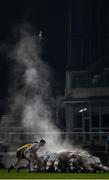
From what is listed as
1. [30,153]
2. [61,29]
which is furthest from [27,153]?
[61,29]

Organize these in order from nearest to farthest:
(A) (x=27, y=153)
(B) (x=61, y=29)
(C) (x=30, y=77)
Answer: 1. (A) (x=27, y=153)
2. (B) (x=61, y=29)
3. (C) (x=30, y=77)

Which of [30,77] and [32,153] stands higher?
[30,77]

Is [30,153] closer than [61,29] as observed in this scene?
Yes

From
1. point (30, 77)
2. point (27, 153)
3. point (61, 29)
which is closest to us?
point (27, 153)

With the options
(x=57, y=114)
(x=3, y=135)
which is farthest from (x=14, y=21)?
(x=3, y=135)

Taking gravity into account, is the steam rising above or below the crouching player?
above

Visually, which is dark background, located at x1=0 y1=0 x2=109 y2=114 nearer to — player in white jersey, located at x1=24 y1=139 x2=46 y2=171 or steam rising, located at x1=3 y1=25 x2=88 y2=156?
steam rising, located at x1=3 y1=25 x2=88 y2=156

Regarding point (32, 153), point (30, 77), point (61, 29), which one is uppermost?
point (61, 29)

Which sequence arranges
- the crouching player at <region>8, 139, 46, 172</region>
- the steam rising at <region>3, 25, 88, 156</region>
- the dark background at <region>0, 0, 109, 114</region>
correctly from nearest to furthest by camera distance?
the crouching player at <region>8, 139, 46, 172</region> → the steam rising at <region>3, 25, 88, 156</region> → the dark background at <region>0, 0, 109, 114</region>

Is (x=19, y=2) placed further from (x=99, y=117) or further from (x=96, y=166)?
(x=96, y=166)

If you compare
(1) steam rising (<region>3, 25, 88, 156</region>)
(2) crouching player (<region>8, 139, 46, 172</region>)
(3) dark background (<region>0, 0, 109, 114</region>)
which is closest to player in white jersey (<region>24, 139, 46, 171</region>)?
(2) crouching player (<region>8, 139, 46, 172</region>)

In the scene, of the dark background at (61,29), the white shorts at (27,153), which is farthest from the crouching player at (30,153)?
the dark background at (61,29)

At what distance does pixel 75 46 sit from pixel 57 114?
10.3ft

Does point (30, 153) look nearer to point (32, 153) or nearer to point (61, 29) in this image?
point (32, 153)
